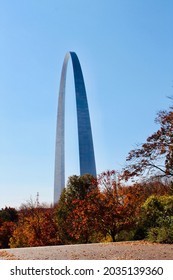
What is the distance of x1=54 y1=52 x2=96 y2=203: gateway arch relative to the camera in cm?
4522

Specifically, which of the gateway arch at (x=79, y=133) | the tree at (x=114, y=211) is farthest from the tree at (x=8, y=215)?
the tree at (x=114, y=211)

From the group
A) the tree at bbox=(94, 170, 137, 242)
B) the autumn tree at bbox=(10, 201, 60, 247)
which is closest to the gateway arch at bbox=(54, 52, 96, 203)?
the autumn tree at bbox=(10, 201, 60, 247)

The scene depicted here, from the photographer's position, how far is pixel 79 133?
44969mm

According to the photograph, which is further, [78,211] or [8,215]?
[8,215]

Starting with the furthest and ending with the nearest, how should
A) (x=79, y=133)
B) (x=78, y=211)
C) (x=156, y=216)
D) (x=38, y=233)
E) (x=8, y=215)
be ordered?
(x=79, y=133) → (x=8, y=215) → (x=38, y=233) → (x=78, y=211) → (x=156, y=216)

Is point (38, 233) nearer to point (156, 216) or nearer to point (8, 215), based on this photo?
point (156, 216)

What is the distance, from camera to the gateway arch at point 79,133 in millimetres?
45219

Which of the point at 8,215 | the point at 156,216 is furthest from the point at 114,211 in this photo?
the point at 8,215

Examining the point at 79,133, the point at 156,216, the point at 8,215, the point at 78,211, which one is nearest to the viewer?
the point at 156,216

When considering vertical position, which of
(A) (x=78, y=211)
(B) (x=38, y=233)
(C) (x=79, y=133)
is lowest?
(B) (x=38, y=233)

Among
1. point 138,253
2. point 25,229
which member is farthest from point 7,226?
point 138,253

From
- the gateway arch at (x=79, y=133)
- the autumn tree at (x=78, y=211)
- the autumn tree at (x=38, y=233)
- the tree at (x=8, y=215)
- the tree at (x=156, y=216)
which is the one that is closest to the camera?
the tree at (x=156, y=216)

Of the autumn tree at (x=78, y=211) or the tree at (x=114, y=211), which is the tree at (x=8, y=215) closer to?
the autumn tree at (x=78, y=211)
